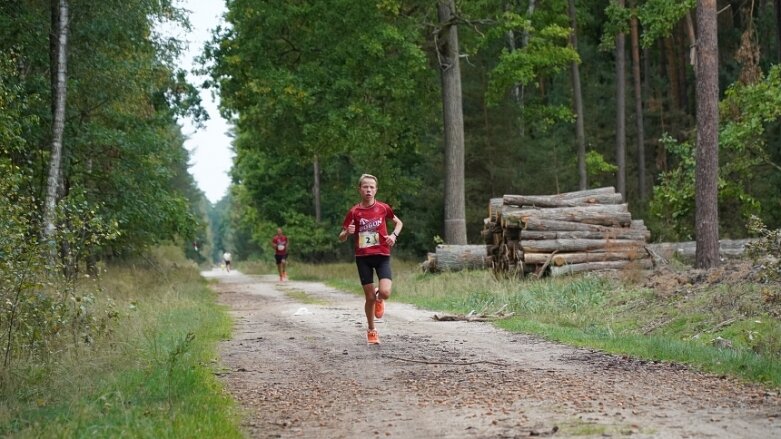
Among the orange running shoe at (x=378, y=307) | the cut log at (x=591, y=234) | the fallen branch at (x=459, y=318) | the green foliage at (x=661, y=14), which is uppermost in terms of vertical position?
the green foliage at (x=661, y=14)

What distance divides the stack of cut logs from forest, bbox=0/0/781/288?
9.64 ft

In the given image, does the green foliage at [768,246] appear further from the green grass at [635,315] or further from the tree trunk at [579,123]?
the tree trunk at [579,123]

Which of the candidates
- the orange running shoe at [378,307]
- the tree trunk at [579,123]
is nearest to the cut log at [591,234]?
the orange running shoe at [378,307]

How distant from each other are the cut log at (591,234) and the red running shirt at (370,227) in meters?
9.19

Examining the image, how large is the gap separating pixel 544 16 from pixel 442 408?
74.2 ft

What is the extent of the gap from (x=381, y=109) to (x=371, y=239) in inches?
Answer: 693

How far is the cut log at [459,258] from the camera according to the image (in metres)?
24.5

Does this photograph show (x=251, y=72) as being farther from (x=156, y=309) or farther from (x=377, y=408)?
(x=377, y=408)

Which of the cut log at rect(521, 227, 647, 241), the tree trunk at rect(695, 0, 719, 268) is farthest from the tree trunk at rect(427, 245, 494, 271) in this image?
the tree trunk at rect(695, 0, 719, 268)

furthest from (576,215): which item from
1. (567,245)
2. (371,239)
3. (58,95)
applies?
(58,95)

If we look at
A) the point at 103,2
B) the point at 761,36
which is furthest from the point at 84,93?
the point at 761,36

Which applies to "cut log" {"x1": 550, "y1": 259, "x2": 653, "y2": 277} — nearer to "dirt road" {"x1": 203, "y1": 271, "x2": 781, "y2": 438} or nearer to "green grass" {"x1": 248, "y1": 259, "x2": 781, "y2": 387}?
"green grass" {"x1": 248, "y1": 259, "x2": 781, "y2": 387}

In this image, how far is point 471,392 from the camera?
25.7ft

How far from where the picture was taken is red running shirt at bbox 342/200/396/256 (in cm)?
1154
